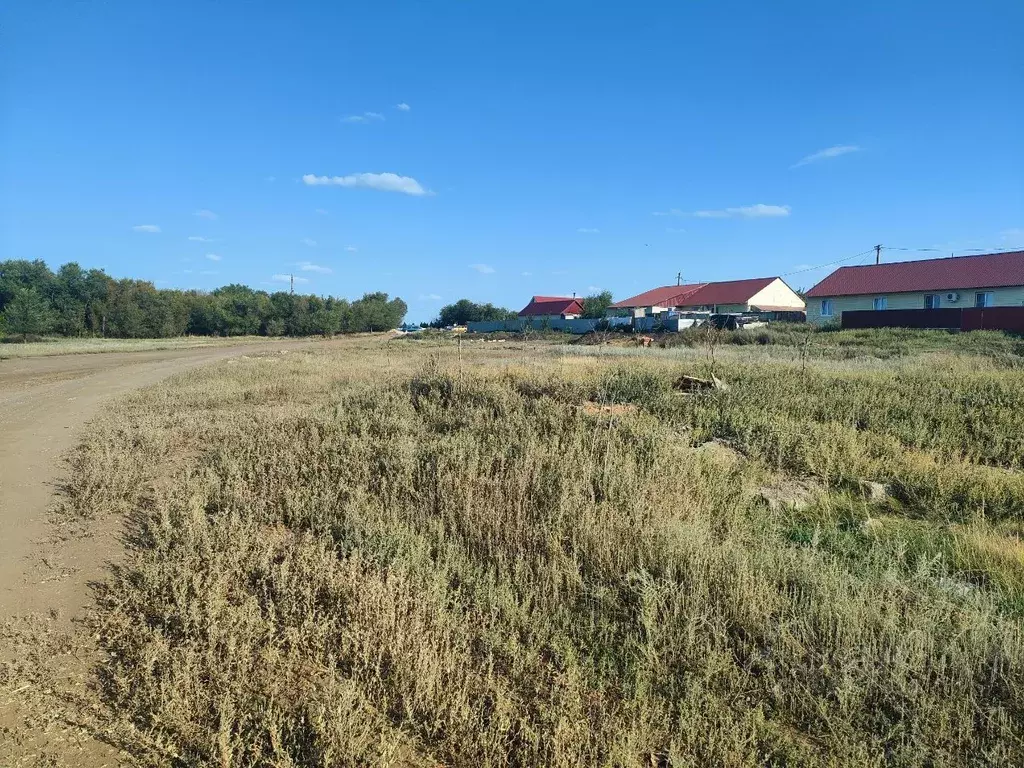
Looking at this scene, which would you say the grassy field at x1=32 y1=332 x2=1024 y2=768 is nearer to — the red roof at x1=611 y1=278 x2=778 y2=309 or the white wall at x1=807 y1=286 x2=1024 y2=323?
the white wall at x1=807 y1=286 x2=1024 y2=323

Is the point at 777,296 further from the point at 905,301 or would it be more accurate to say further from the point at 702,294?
the point at 905,301

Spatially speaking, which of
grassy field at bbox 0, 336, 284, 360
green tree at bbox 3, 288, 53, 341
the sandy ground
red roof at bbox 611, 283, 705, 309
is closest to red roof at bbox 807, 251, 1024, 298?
red roof at bbox 611, 283, 705, 309

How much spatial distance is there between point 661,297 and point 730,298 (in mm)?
10440

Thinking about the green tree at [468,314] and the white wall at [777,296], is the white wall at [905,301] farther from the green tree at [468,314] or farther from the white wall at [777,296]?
the green tree at [468,314]

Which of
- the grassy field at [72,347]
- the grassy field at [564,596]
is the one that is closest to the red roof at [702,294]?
the grassy field at [72,347]

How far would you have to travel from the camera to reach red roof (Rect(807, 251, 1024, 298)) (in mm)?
36500

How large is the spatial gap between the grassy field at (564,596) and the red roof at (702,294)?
53216 mm

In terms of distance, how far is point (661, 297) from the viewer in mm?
67062

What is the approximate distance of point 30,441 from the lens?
792 centimetres

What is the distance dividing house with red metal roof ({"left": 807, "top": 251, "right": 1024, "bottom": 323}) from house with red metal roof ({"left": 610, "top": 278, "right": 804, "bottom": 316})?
373 inches

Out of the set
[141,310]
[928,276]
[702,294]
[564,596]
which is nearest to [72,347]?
[141,310]

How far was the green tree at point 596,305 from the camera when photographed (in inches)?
2960

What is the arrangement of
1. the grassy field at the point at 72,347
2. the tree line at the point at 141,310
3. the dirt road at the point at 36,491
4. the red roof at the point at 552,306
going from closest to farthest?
the dirt road at the point at 36,491 → the grassy field at the point at 72,347 → the tree line at the point at 141,310 → the red roof at the point at 552,306

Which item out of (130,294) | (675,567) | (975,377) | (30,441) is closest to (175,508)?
(675,567)
